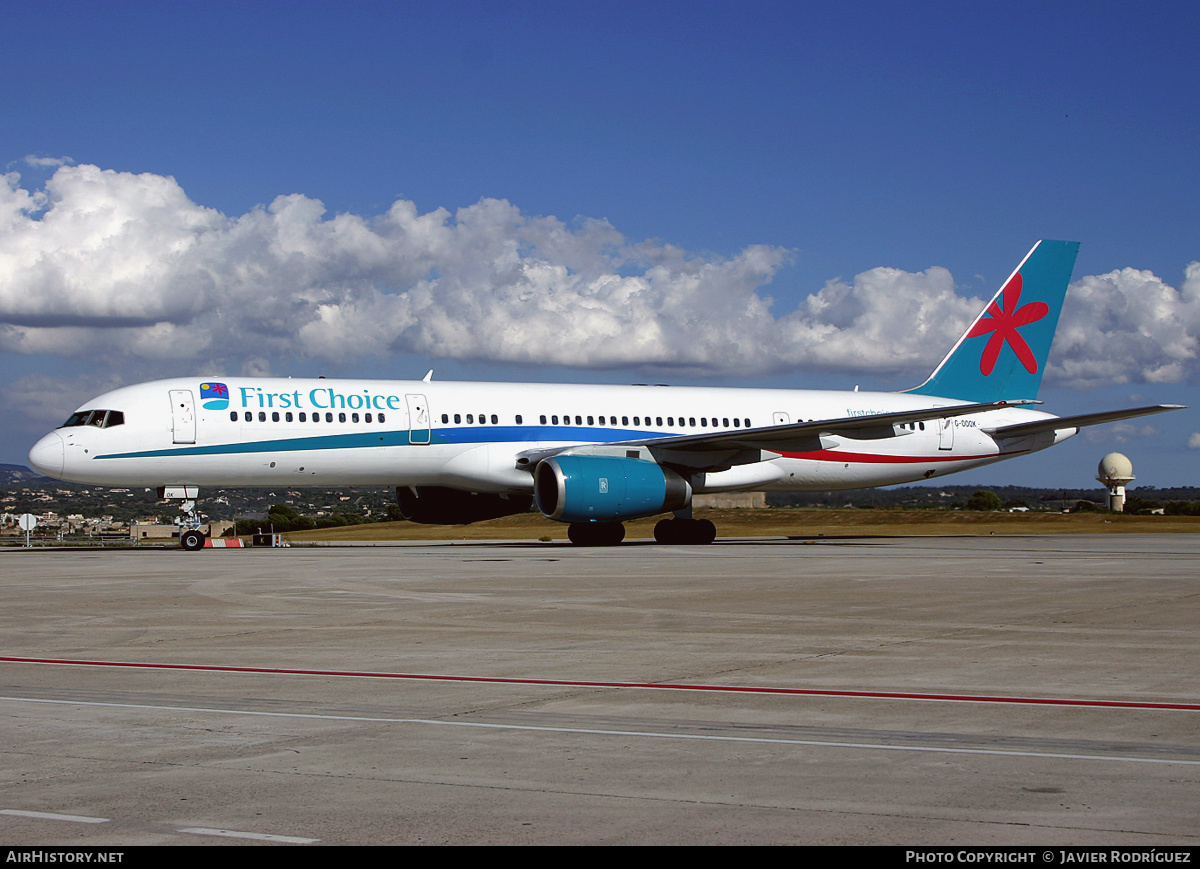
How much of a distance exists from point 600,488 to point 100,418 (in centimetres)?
1168

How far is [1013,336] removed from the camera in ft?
126

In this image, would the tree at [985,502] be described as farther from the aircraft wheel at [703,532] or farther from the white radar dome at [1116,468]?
the aircraft wheel at [703,532]

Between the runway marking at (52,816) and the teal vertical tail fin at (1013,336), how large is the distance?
1424 inches

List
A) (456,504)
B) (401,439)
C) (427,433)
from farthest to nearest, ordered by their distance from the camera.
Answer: (456,504)
(427,433)
(401,439)

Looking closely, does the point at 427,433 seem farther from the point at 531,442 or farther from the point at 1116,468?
the point at 1116,468

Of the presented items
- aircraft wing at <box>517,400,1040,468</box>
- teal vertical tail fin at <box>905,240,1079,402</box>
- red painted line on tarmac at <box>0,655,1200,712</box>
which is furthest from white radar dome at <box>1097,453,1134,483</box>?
red painted line on tarmac at <box>0,655,1200,712</box>

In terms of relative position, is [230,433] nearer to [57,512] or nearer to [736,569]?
[736,569]

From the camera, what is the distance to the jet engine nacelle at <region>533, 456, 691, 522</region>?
92.2ft

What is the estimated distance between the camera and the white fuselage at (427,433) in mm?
27438

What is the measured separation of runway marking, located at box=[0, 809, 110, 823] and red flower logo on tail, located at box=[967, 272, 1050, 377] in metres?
36.6

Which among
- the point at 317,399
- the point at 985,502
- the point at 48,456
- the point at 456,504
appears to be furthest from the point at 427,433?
the point at 985,502

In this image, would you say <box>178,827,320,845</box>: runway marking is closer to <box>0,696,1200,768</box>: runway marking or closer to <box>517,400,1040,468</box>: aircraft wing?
<box>0,696,1200,768</box>: runway marking

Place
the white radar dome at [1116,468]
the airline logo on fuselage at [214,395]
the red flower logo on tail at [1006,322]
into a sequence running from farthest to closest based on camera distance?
the white radar dome at [1116,468]
the red flower logo on tail at [1006,322]
the airline logo on fuselage at [214,395]

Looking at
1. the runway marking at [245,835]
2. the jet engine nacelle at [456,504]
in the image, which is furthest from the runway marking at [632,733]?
the jet engine nacelle at [456,504]
